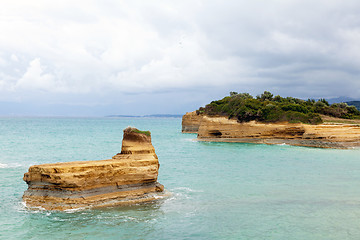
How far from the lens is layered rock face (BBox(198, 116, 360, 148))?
4747cm

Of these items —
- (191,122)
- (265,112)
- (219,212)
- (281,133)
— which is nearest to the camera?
(219,212)

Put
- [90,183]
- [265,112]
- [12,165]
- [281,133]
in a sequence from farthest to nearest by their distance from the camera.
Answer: [265,112], [281,133], [12,165], [90,183]

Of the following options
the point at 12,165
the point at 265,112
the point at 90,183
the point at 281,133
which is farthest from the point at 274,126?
the point at 90,183

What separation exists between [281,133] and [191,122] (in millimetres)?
39647

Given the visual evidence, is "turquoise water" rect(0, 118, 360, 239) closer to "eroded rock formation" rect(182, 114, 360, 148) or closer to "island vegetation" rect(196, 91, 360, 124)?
"eroded rock formation" rect(182, 114, 360, 148)

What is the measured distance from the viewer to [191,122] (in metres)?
91.8

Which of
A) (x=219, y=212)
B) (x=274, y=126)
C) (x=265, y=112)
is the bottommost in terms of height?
(x=219, y=212)

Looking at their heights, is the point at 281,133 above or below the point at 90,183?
above

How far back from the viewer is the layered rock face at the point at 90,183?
1541 centimetres

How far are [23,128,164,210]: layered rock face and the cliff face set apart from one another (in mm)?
72232

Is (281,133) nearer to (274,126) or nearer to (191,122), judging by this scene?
(274,126)

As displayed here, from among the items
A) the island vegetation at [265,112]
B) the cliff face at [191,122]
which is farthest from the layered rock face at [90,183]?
the cliff face at [191,122]

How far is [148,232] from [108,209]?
10.5ft

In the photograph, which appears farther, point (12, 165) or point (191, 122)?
point (191, 122)
